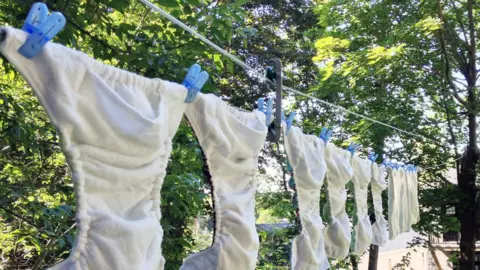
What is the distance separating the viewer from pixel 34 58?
0.67 metres

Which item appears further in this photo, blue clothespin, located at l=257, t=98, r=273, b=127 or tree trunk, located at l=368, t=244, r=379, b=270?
tree trunk, located at l=368, t=244, r=379, b=270

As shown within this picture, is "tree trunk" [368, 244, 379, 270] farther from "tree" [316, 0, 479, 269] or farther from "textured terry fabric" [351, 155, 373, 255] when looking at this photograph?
"textured terry fabric" [351, 155, 373, 255]

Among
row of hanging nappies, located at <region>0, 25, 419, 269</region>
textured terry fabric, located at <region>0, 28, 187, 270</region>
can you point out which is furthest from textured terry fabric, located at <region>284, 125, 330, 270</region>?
textured terry fabric, located at <region>0, 28, 187, 270</region>

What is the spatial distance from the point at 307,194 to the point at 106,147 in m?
0.81

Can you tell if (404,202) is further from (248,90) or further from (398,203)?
(248,90)

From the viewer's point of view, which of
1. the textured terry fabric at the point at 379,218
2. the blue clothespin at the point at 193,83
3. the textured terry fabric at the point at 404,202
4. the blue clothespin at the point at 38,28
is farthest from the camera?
the textured terry fabric at the point at 404,202

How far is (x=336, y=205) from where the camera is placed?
173cm

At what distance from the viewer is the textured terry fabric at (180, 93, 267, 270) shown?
1.04 m

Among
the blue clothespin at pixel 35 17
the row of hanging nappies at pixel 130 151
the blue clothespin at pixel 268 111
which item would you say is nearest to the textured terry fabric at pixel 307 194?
the blue clothespin at pixel 268 111

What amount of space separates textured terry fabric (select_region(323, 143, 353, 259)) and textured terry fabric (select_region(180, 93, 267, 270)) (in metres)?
0.61

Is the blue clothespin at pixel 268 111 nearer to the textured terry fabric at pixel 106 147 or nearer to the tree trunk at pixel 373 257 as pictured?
the textured terry fabric at pixel 106 147

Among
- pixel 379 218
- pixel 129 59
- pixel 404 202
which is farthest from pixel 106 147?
pixel 404 202

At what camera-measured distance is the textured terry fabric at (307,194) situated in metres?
1.41

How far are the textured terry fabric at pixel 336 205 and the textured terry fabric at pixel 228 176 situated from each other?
0.61m
